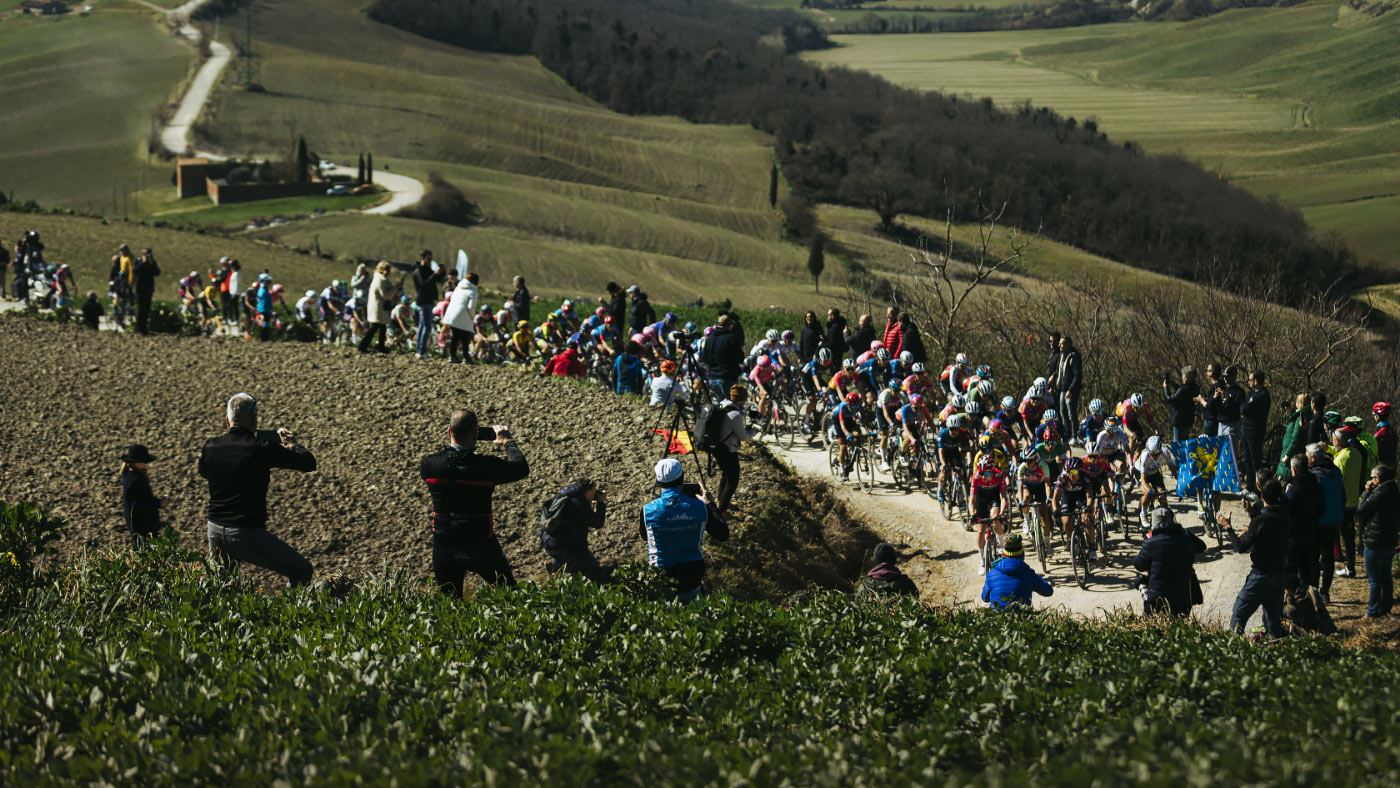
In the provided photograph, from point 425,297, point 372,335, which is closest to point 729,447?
point 372,335

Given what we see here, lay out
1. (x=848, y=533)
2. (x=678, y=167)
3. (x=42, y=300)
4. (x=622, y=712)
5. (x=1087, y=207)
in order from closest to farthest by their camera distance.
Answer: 1. (x=622, y=712)
2. (x=848, y=533)
3. (x=42, y=300)
4. (x=1087, y=207)
5. (x=678, y=167)

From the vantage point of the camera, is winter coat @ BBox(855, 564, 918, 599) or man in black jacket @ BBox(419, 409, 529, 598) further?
winter coat @ BBox(855, 564, 918, 599)

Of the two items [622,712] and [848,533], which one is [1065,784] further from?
[848,533]

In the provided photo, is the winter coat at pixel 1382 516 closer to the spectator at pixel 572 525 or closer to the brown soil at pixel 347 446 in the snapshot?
the brown soil at pixel 347 446

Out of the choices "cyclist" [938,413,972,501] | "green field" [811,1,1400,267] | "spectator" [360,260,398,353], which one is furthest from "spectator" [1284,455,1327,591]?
"green field" [811,1,1400,267]

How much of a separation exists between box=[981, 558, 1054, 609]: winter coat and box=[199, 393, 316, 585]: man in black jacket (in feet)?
19.0

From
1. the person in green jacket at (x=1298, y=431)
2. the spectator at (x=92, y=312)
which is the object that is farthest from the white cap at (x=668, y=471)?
the spectator at (x=92, y=312)

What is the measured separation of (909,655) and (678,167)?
403 feet

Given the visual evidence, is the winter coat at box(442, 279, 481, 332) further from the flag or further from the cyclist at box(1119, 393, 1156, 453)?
the cyclist at box(1119, 393, 1156, 453)

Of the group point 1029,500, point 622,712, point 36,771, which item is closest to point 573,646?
point 622,712

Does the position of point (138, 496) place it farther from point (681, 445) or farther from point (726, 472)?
point (681, 445)

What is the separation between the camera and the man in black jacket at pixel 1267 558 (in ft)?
32.4

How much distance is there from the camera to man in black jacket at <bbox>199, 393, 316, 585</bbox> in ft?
28.3

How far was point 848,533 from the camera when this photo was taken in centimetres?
1527
